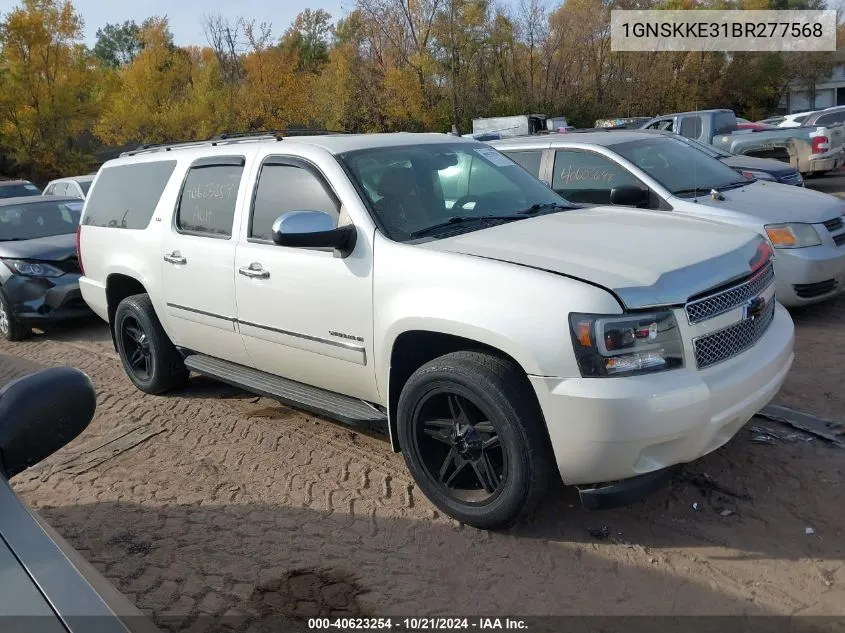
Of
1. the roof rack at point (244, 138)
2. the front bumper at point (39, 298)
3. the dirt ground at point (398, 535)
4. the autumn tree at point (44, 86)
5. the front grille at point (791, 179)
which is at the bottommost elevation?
the dirt ground at point (398, 535)

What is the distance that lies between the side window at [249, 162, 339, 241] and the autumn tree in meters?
29.0

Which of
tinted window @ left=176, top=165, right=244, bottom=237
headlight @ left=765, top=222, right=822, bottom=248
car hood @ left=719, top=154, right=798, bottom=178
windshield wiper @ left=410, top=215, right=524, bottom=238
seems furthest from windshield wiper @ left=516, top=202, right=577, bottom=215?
car hood @ left=719, top=154, right=798, bottom=178

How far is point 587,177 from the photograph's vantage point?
7.07 metres

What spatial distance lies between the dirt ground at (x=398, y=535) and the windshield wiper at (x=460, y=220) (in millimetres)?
1371

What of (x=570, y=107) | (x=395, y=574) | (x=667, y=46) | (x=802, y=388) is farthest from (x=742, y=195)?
(x=570, y=107)

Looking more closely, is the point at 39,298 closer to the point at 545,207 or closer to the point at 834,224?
the point at 545,207

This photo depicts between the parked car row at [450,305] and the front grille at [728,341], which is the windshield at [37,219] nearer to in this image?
the parked car row at [450,305]

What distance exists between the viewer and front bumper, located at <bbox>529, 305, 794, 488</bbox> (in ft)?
9.80

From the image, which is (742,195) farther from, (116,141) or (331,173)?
(116,141)

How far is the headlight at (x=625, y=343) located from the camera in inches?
119

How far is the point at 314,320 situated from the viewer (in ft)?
13.4

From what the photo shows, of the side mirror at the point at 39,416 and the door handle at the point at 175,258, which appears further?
the door handle at the point at 175,258

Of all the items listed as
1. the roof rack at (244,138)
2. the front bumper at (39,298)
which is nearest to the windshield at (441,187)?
the roof rack at (244,138)

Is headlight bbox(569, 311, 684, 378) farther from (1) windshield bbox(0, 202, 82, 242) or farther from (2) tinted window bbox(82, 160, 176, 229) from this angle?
(1) windshield bbox(0, 202, 82, 242)
